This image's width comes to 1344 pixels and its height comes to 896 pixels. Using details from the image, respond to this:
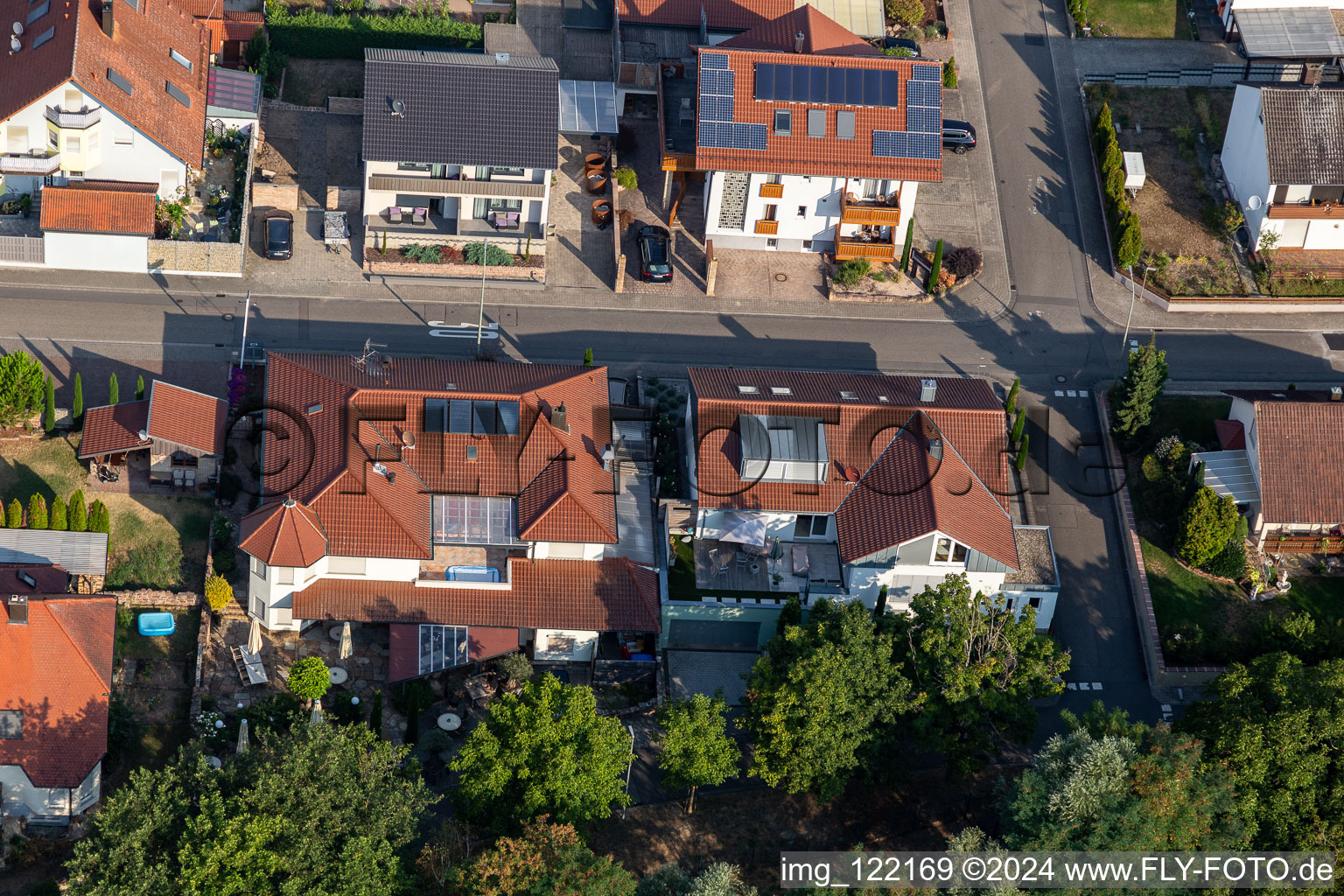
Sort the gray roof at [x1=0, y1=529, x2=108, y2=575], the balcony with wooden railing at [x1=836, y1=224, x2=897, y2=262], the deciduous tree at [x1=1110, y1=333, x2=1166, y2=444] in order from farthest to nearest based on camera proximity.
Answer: the balcony with wooden railing at [x1=836, y1=224, x2=897, y2=262] → the deciduous tree at [x1=1110, y1=333, x2=1166, y2=444] → the gray roof at [x1=0, y1=529, x2=108, y2=575]

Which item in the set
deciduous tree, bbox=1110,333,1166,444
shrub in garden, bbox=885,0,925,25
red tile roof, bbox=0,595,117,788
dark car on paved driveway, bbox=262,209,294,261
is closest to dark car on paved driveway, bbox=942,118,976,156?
shrub in garden, bbox=885,0,925,25

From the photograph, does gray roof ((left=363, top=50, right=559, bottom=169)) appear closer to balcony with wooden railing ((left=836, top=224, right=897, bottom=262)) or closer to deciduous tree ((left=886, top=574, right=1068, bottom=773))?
balcony with wooden railing ((left=836, top=224, right=897, bottom=262))

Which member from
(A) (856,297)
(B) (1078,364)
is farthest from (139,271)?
(B) (1078,364)

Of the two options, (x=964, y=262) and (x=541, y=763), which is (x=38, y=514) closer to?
(x=541, y=763)

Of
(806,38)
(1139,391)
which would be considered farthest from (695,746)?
(806,38)

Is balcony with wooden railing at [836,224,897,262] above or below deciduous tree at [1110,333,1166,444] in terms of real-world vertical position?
above

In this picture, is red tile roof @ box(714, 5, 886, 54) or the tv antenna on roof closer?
the tv antenna on roof
